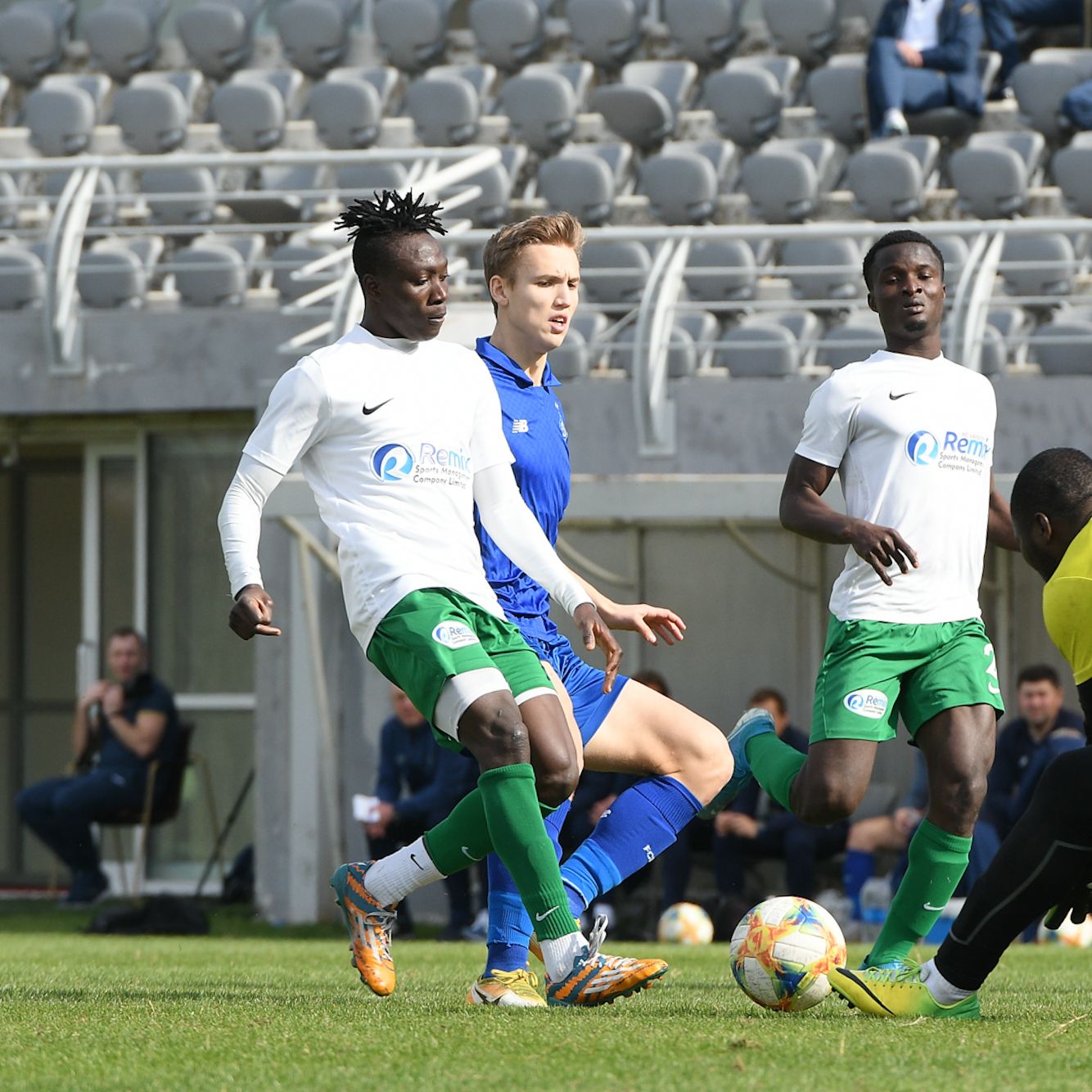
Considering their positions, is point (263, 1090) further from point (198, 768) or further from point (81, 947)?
point (198, 768)

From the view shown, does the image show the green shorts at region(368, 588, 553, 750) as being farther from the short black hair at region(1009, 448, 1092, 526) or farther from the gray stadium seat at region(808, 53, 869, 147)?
the gray stadium seat at region(808, 53, 869, 147)

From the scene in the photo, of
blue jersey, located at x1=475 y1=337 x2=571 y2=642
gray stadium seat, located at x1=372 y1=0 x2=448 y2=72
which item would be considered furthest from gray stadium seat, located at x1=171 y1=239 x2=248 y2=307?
blue jersey, located at x1=475 y1=337 x2=571 y2=642

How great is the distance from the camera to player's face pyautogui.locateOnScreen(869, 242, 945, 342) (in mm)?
5371

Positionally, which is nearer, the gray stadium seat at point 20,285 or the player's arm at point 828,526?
the player's arm at point 828,526

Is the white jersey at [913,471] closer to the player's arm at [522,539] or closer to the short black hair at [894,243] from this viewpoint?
the short black hair at [894,243]

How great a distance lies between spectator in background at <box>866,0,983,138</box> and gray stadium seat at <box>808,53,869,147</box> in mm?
474

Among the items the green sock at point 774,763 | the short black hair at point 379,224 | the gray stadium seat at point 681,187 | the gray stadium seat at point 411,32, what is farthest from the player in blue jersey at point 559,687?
the gray stadium seat at point 411,32

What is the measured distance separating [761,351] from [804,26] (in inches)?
201

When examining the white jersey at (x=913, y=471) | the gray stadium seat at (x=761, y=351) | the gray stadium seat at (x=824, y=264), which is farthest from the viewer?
the gray stadium seat at (x=824, y=264)

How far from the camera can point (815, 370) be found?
11.9 meters

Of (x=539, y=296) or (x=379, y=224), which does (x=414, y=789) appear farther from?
(x=379, y=224)

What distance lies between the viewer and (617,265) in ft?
43.0

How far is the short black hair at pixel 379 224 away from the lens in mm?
5098

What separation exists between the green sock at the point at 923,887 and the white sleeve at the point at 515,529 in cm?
111
